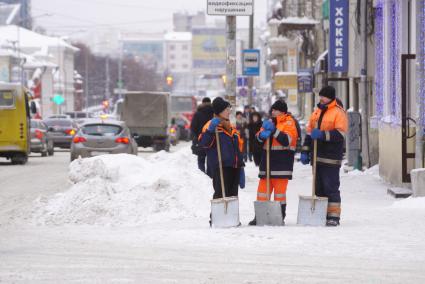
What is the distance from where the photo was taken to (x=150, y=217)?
16141mm

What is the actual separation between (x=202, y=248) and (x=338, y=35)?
20.4 metres

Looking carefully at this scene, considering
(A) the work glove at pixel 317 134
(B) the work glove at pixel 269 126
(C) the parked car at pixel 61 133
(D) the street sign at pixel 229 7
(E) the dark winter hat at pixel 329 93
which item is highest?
(D) the street sign at pixel 229 7

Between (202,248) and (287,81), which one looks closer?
(202,248)

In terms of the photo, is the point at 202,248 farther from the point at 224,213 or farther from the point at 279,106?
the point at 279,106

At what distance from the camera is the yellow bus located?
36.4 m

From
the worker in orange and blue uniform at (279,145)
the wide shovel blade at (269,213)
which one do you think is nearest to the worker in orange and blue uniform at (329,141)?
the worker in orange and blue uniform at (279,145)

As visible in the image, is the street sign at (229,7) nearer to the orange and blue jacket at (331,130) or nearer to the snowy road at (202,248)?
the snowy road at (202,248)

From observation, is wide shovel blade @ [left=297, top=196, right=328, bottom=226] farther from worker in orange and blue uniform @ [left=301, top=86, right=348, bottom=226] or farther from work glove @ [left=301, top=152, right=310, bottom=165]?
work glove @ [left=301, top=152, right=310, bottom=165]

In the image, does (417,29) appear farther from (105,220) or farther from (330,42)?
(330,42)

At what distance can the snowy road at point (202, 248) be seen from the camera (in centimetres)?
1027

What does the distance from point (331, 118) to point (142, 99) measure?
42.6 metres

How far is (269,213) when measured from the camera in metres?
14.2

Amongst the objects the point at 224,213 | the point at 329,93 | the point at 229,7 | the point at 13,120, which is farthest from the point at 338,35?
the point at 224,213

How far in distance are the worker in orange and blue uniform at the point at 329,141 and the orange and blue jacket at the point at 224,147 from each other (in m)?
0.75
